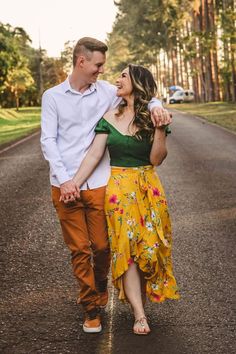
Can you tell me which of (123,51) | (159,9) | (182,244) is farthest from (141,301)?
(123,51)

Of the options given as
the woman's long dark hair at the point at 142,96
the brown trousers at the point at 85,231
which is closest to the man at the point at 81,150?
the brown trousers at the point at 85,231

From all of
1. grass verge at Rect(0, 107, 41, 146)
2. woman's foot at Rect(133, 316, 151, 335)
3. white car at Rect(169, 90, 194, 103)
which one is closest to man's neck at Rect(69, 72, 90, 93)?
woman's foot at Rect(133, 316, 151, 335)

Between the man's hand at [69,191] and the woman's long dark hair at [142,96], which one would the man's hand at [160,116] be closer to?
the woman's long dark hair at [142,96]

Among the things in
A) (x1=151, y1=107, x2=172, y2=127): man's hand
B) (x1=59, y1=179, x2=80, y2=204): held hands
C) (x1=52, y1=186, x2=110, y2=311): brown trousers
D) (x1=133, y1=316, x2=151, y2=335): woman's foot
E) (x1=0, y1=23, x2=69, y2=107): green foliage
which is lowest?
(x1=133, y1=316, x2=151, y2=335): woman's foot

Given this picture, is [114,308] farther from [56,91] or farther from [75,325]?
[56,91]

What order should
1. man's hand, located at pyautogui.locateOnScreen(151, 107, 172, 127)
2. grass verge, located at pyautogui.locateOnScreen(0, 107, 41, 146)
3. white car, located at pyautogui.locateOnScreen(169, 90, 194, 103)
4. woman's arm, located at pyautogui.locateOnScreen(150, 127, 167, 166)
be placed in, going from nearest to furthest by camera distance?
man's hand, located at pyautogui.locateOnScreen(151, 107, 172, 127), woman's arm, located at pyautogui.locateOnScreen(150, 127, 167, 166), grass verge, located at pyautogui.locateOnScreen(0, 107, 41, 146), white car, located at pyautogui.locateOnScreen(169, 90, 194, 103)

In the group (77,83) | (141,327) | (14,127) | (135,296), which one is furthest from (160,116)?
(14,127)

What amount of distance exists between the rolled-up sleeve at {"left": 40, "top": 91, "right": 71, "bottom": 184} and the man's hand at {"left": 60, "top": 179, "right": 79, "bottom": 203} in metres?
0.04

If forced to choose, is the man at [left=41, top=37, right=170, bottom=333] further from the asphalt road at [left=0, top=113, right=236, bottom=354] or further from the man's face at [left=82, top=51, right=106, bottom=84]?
the asphalt road at [left=0, top=113, right=236, bottom=354]

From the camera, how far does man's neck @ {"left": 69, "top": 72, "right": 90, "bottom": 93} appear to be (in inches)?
183

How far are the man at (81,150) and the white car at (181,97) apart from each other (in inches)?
2713

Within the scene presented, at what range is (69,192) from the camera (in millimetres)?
4547

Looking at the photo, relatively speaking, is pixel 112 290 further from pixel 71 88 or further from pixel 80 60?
pixel 80 60

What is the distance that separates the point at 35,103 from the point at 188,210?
274 feet
